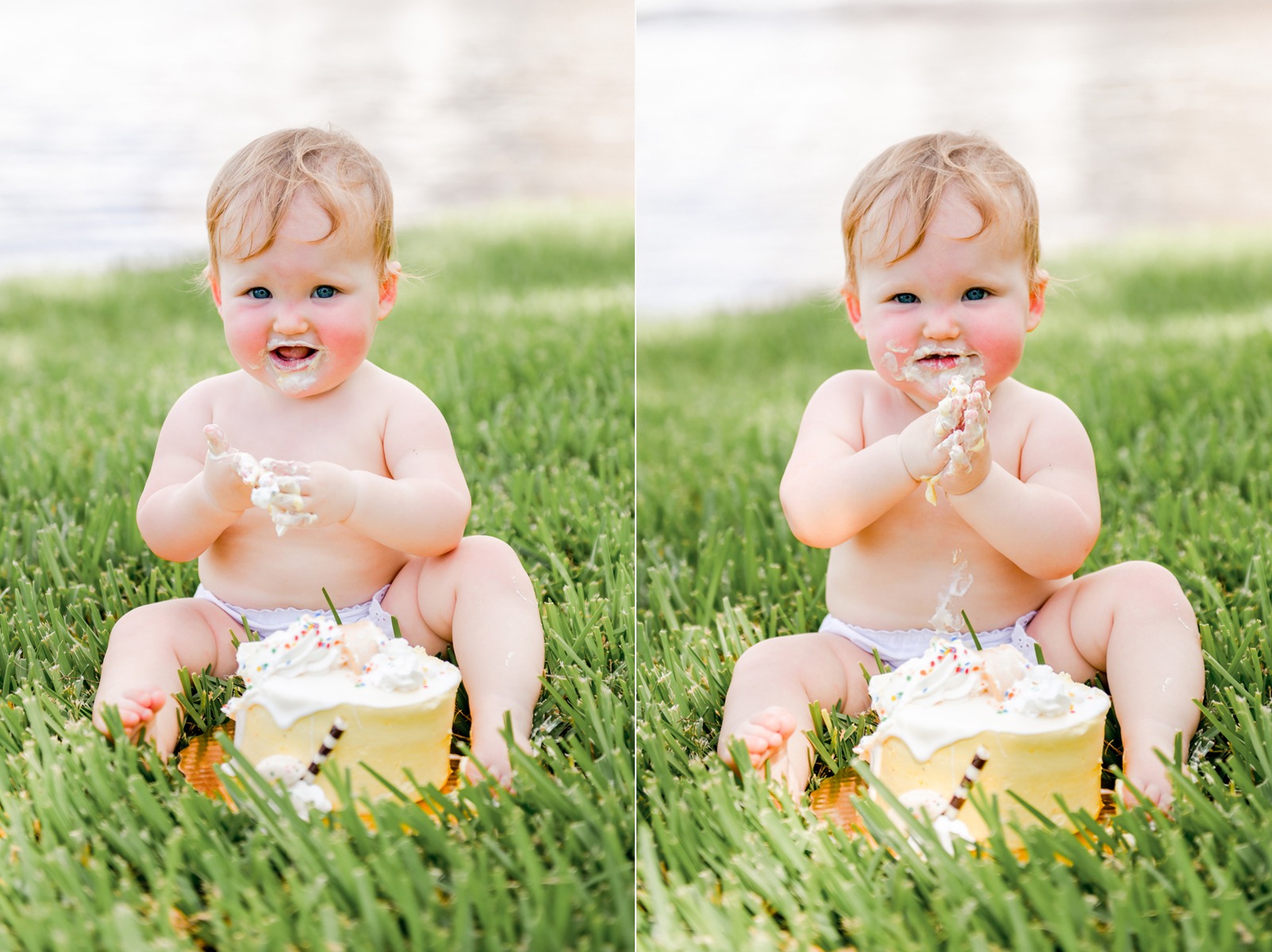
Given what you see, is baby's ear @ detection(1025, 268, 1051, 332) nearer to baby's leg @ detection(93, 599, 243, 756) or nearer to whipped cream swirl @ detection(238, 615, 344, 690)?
whipped cream swirl @ detection(238, 615, 344, 690)

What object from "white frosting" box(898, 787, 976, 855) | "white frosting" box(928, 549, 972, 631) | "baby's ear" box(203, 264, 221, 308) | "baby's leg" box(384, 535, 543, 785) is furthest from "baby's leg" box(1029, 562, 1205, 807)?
"baby's ear" box(203, 264, 221, 308)

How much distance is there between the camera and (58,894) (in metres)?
1.36

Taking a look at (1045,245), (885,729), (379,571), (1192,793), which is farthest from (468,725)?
(1045,245)

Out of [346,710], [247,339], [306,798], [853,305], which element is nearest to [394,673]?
[346,710]

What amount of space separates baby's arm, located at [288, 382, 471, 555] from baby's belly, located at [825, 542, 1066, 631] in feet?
1.97

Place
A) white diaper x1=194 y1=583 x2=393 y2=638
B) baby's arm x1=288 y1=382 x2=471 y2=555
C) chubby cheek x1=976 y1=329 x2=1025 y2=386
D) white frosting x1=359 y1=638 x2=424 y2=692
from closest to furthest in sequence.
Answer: white frosting x1=359 y1=638 x2=424 y2=692 < baby's arm x1=288 y1=382 x2=471 y2=555 < chubby cheek x1=976 y1=329 x2=1025 y2=386 < white diaper x1=194 y1=583 x2=393 y2=638

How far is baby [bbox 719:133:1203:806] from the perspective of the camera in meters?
1.70

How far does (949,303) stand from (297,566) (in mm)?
993

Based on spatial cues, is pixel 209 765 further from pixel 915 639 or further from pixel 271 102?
pixel 271 102

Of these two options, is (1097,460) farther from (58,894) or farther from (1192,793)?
(58,894)

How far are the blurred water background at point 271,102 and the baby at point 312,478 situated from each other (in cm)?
280

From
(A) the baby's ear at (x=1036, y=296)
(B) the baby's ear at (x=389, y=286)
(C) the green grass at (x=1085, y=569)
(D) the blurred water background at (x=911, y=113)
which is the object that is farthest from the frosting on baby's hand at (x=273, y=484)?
(D) the blurred water background at (x=911, y=113)

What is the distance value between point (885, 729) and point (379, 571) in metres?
0.77

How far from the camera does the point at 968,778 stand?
155 cm
